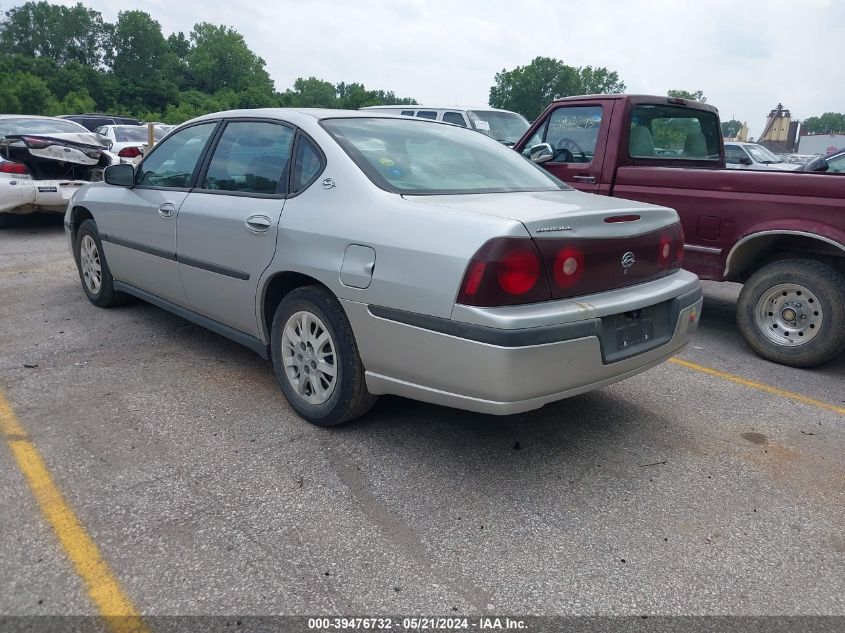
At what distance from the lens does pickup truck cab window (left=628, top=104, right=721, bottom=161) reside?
5.89 m

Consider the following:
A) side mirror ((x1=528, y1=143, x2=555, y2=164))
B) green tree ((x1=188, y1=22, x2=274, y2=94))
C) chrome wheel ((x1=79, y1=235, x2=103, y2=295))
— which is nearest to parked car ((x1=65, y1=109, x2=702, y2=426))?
chrome wheel ((x1=79, y1=235, x2=103, y2=295))

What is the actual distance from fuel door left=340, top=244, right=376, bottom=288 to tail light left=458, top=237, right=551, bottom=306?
503mm

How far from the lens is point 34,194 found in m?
9.12

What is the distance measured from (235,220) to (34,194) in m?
6.86

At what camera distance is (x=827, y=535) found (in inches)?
107

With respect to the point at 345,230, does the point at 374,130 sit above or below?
above

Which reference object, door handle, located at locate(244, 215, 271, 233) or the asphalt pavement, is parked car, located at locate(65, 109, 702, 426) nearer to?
door handle, located at locate(244, 215, 271, 233)

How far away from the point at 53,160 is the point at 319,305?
25.9 ft

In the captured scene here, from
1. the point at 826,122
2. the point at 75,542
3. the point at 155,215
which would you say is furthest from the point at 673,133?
the point at 826,122

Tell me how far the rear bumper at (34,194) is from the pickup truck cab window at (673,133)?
7379mm

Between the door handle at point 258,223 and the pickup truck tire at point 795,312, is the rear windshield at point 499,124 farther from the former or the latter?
the door handle at point 258,223

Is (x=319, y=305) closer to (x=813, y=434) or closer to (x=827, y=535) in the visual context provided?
(x=827, y=535)

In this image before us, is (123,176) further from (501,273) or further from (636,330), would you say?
(636,330)

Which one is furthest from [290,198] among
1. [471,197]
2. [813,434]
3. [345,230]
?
[813,434]
